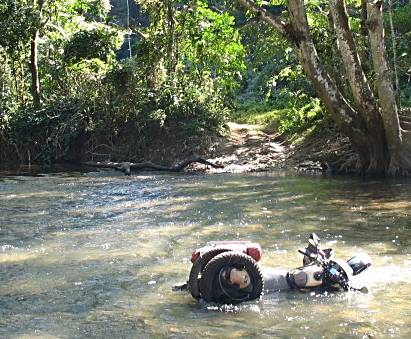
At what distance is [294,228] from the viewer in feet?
26.2

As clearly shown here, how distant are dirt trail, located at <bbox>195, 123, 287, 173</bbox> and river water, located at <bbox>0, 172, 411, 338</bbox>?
352 centimetres

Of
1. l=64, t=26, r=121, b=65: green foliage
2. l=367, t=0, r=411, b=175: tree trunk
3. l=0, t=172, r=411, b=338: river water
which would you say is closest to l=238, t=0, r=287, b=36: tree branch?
l=367, t=0, r=411, b=175: tree trunk

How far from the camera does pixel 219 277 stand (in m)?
4.86

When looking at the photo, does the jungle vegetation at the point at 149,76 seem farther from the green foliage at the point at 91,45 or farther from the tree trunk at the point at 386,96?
the tree trunk at the point at 386,96

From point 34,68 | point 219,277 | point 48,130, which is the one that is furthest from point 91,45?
point 219,277

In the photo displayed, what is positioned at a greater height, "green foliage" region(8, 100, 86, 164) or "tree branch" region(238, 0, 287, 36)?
"tree branch" region(238, 0, 287, 36)

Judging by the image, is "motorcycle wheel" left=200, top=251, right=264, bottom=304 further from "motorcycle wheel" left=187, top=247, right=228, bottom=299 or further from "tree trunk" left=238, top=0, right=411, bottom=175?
"tree trunk" left=238, top=0, right=411, bottom=175

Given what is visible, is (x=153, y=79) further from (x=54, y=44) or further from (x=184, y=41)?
(x=54, y=44)

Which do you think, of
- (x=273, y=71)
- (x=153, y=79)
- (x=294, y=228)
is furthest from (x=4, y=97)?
(x=294, y=228)

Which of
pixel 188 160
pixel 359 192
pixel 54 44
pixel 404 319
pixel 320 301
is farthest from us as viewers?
pixel 54 44

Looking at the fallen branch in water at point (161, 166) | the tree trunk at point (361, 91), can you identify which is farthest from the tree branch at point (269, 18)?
the fallen branch in water at point (161, 166)

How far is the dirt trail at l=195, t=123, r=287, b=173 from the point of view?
54.9 ft

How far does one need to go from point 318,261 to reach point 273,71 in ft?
68.5

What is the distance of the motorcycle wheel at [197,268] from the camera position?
492 cm
